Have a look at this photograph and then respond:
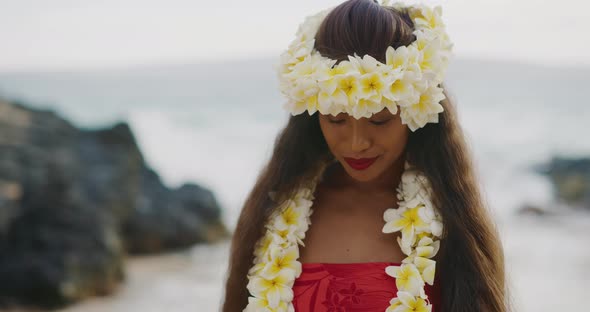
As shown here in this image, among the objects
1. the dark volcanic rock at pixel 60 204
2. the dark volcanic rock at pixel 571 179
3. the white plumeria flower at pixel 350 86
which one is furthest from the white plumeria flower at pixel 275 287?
the dark volcanic rock at pixel 571 179

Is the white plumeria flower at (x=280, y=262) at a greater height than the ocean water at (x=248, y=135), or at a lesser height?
lesser

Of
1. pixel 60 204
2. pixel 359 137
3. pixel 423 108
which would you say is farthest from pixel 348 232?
pixel 60 204

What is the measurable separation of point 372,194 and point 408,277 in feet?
1.14

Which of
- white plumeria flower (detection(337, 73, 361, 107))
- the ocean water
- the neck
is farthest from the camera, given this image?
the ocean water

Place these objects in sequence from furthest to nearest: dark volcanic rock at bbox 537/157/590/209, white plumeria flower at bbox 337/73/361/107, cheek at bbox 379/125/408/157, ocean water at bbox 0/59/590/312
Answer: dark volcanic rock at bbox 537/157/590/209 < ocean water at bbox 0/59/590/312 < cheek at bbox 379/125/408/157 < white plumeria flower at bbox 337/73/361/107

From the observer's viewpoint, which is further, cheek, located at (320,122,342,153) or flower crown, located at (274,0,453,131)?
cheek, located at (320,122,342,153)

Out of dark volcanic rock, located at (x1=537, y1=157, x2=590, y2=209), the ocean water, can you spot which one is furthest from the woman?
dark volcanic rock, located at (x1=537, y1=157, x2=590, y2=209)

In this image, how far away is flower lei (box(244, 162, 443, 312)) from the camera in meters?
2.22

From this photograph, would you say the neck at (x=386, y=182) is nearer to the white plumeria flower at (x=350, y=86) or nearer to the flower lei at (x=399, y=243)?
the flower lei at (x=399, y=243)

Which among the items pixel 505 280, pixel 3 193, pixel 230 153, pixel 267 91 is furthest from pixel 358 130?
pixel 267 91

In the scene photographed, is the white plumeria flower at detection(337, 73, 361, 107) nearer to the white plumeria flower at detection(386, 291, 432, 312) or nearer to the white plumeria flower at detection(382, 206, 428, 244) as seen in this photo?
the white plumeria flower at detection(382, 206, 428, 244)

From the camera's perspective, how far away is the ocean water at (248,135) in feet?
22.0

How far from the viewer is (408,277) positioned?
2225 mm

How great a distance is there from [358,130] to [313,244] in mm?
452
